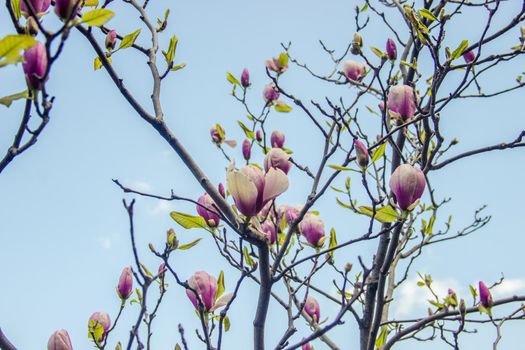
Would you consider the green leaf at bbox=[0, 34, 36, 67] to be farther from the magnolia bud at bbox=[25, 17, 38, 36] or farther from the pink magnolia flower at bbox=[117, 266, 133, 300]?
the pink magnolia flower at bbox=[117, 266, 133, 300]

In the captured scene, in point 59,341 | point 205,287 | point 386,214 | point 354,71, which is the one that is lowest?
point 59,341

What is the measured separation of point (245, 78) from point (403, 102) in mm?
1109

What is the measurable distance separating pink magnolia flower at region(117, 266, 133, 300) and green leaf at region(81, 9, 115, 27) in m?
0.83

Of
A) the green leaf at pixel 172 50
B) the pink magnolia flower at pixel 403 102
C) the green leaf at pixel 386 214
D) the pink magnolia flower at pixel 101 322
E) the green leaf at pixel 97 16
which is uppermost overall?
the pink magnolia flower at pixel 403 102

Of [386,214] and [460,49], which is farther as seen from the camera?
[460,49]

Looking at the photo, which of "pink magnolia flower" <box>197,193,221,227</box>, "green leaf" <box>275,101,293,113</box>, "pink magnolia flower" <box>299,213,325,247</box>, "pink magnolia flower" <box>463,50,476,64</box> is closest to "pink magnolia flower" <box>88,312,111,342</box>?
"pink magnolia flower" <box>197,193,221,227</box>

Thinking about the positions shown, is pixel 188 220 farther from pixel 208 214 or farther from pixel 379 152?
pixel 379 152

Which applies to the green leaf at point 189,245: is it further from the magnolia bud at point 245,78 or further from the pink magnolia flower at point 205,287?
the magnolia bud at point 245,78

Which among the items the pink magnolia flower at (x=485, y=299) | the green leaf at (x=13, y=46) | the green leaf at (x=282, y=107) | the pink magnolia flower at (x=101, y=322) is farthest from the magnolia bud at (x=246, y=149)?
the green leaf at (x=13, y=46)

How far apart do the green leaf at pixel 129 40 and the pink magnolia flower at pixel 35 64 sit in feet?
1.49

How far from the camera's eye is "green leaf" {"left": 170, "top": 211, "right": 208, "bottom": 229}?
47.5 inches

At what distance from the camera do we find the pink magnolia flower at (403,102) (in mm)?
1515

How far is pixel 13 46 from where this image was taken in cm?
68

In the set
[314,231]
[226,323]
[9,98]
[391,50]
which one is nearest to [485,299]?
[314,231]
